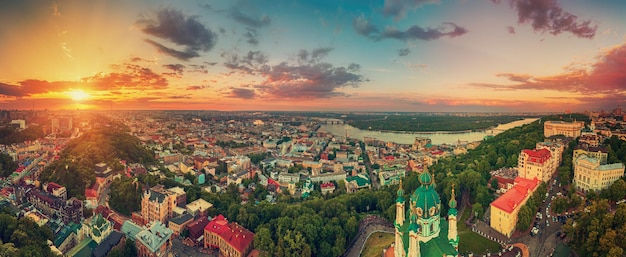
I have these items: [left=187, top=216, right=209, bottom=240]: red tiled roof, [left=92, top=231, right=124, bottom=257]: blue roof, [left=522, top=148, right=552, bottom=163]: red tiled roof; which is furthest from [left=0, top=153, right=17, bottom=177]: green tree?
[left=522, top=148, right=552, bottom=163]: red tiled roof

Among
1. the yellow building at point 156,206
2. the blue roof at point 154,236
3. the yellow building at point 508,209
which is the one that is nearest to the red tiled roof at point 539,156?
the yellow building at point 508,209

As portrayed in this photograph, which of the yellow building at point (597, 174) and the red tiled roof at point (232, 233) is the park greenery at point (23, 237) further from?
the yellow building at point (597, 174)

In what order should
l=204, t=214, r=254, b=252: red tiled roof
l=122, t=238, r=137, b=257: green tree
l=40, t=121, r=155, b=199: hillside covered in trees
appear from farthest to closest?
l=40, t=121, r=155, b=199: hillside covered in trees, l=204, t=214, r=254, b=252: red tiled roof, l=122, t=238, r=137, b=257: green tree

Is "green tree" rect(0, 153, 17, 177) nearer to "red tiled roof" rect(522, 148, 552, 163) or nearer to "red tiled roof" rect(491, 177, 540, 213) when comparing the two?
"red tiled roof" rect(491, 177, 540, 213)

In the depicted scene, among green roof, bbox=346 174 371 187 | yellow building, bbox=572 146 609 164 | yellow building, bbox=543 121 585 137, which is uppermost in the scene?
yellow building, bbox=543 121 585 137

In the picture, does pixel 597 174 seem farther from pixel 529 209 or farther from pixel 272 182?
pixel 272 182

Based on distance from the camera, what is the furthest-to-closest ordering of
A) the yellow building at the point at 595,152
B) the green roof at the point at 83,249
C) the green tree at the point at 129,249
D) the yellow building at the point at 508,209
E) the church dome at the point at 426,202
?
the yellow building at the point at 595,152
the green tree at the point at 129,249
the green roof at the point at 83,249
the yellow building at the point at 508,209
the church dome at the point at 426,202

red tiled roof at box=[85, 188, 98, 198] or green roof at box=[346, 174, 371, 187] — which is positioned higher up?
red tiled roof at box=[85, 188, 98, 198]
